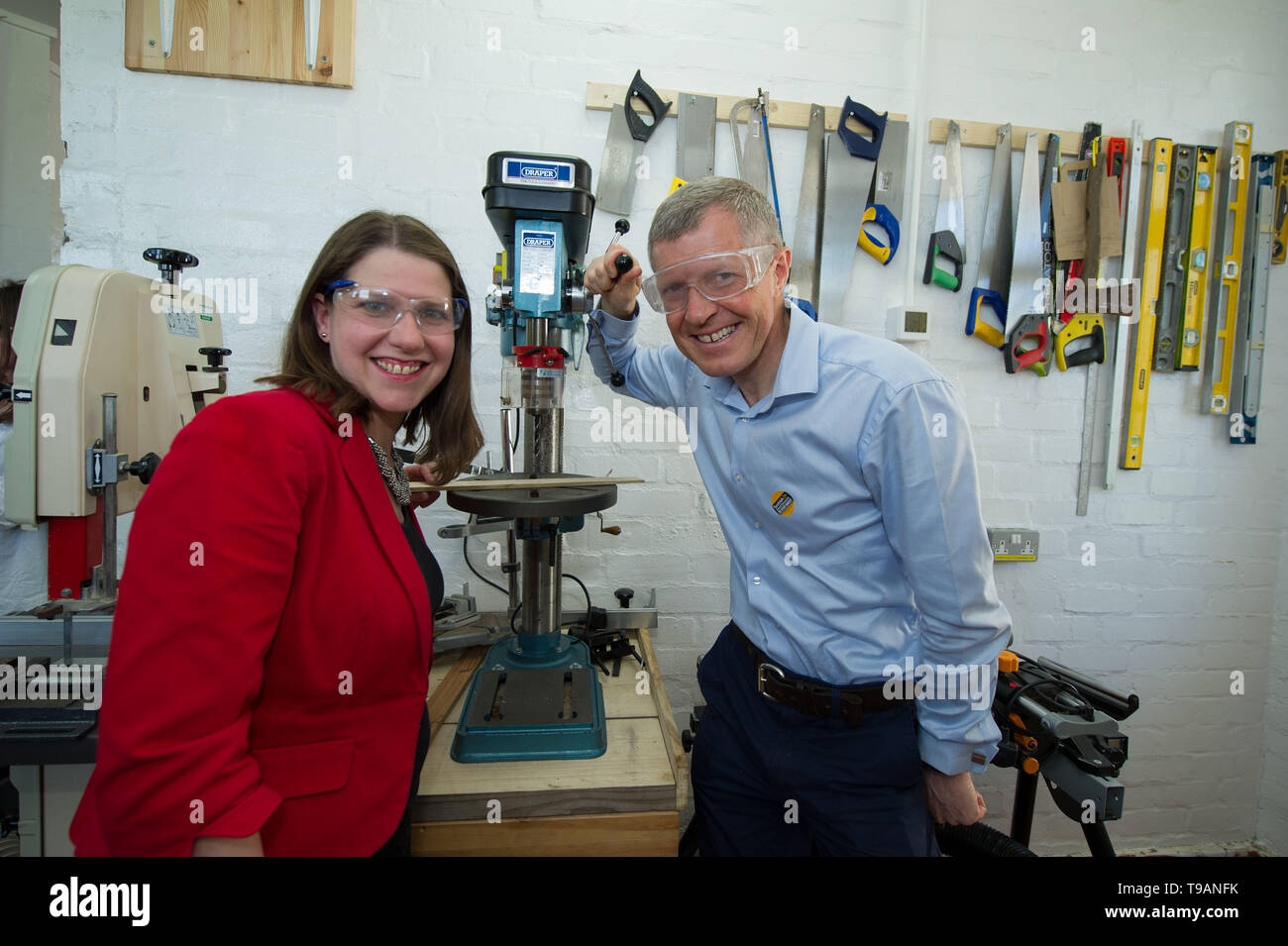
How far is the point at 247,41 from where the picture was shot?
180 centimetres

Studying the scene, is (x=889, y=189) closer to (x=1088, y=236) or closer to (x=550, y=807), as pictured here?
(x=1088, y=236)

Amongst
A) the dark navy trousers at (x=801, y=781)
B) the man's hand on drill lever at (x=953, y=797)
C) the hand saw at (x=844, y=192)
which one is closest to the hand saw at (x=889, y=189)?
A: the hand saw at (x=844, y=192)

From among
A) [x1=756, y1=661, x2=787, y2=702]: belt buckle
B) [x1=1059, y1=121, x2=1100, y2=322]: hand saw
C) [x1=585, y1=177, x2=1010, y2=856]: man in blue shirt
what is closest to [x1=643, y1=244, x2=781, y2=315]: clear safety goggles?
[x1=585, y1=177, x2=1010, y2=856]: man in blue shirt

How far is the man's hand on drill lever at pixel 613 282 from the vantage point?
136 cm

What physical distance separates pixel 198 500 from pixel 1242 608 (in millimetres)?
3303

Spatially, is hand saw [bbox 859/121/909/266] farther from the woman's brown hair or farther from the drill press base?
Answer: the drill press base

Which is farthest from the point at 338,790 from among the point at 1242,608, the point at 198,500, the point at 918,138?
the point at 1242,608


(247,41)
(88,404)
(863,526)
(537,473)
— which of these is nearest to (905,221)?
(863,526)

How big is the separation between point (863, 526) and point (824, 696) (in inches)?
13.9

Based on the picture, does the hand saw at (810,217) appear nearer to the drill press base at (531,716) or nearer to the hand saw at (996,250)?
the hand saw at (996,250)

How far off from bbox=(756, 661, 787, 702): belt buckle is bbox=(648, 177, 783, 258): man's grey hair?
34.1 inches

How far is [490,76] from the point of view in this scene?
1880 mm

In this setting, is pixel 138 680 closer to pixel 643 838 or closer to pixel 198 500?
pixel 198 500
